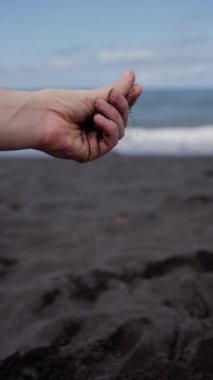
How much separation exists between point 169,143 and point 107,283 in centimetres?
658

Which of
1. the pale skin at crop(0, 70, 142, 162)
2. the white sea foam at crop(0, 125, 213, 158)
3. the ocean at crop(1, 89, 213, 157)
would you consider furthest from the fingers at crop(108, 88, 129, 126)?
the white sea foam at crop(0, 125, 213, 158)

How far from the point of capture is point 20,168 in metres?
5.75

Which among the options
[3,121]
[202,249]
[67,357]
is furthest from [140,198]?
[3,121]

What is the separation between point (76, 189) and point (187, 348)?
9.91 feet

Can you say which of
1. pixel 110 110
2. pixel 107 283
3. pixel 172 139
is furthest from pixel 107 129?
pixel 172 139

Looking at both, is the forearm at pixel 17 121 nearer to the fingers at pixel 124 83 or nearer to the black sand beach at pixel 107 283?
the fingers at pixel 124 83

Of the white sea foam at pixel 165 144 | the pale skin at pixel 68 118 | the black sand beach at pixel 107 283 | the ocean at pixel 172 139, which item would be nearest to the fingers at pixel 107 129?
the pale skin at pixel 68 118

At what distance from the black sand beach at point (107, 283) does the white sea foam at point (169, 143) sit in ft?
8.92

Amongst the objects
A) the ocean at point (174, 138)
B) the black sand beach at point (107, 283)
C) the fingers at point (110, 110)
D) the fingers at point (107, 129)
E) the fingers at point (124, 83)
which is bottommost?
the ocean at point (174, 138)

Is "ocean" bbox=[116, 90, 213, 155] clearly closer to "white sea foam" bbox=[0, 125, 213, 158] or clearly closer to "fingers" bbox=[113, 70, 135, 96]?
"white sea foam" bbox=[0, 125, 213, 158]

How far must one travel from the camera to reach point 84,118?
1.45 m

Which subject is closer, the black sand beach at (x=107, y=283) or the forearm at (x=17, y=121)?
the forearm at (x=17, y=121)

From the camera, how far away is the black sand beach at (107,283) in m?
1.59

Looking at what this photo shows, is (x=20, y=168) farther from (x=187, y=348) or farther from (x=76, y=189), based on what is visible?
(x=187, y=348)
